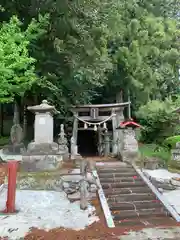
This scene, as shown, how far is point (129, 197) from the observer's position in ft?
28.6

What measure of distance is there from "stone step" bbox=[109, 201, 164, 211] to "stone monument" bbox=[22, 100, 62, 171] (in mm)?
3899

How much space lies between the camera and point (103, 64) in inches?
634

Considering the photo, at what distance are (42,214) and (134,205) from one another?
119 inches

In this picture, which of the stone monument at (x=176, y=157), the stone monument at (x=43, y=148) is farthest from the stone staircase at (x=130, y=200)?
the stone monument at (x=176, y=157)

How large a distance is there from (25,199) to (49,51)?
32.5 ft

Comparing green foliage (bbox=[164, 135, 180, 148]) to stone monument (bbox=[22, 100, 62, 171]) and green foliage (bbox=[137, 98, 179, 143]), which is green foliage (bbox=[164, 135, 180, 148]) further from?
stone monument (bbox=[22, 100, 62, 171])

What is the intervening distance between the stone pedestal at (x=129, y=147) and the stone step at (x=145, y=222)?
16.2 ft

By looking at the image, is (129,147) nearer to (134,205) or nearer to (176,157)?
(176,157)

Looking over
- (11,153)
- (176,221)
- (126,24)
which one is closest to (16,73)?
(11,153)

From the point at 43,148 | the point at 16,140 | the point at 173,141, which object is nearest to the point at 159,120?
the point at 173,141

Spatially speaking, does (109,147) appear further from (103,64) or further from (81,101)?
(103,64)

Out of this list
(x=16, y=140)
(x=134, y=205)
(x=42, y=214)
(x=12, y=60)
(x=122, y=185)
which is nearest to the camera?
(x=42, y=214)

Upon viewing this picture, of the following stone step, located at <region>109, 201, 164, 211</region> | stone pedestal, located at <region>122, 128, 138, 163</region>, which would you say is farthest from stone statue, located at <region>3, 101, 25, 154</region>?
stone step, located at <region>109, 201, 164, 211</region>

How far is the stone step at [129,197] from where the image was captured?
854 centimetres
